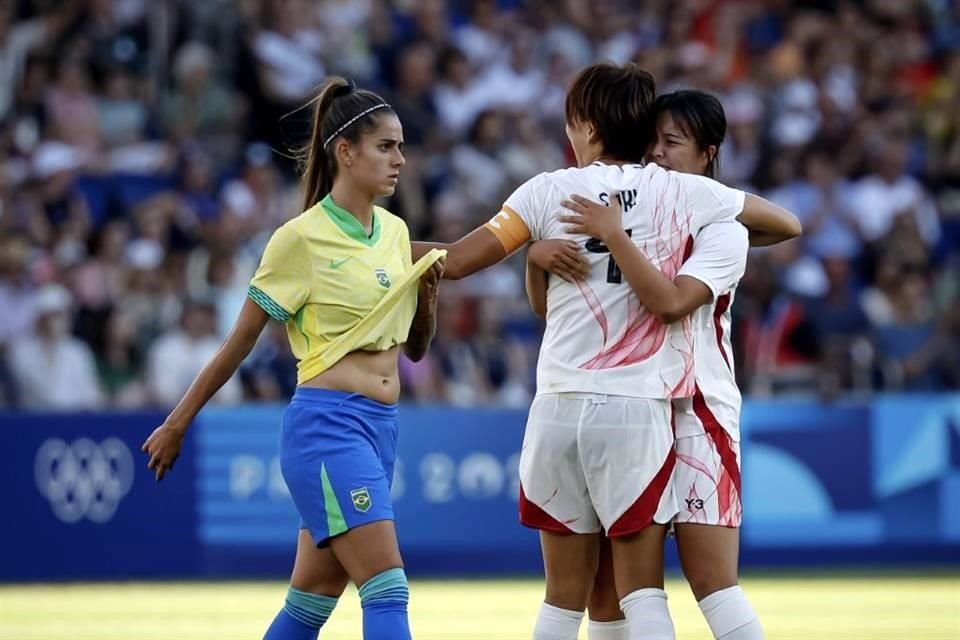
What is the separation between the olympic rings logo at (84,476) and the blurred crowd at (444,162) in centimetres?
38

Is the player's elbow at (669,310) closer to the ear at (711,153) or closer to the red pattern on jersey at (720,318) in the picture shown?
the red pattern on jersey at (720,318)

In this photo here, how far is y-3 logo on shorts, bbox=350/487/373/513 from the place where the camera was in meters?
5.60

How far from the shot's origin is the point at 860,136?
16625 millimetres

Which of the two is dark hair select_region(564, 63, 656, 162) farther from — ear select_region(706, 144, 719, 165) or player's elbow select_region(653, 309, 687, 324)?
player's elbow select_region(653, 309, 687, 324)

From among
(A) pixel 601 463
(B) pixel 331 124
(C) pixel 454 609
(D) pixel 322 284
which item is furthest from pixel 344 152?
(C) pixel 454 609

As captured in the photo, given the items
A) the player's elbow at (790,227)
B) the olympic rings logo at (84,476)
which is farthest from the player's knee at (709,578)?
the olympic rings logo at (84,476)

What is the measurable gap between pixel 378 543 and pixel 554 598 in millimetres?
639

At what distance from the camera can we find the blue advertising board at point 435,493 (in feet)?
41.6

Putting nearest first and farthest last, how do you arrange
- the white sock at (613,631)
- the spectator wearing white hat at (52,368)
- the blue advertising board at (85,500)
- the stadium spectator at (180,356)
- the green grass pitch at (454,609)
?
the white sock at (613,631) < the green grass pitch at (454,609) < the blue advertising board at (85,500) < the spectator wearing white hat at (52,368) < the stadium spectator at (180,356)

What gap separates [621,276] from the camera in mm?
5664

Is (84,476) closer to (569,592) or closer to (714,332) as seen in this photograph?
(569,592)

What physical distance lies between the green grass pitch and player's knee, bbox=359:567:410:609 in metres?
3.35

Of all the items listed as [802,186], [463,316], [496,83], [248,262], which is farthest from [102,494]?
[802,186]

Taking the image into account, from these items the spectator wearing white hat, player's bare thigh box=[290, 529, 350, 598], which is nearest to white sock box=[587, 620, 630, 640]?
player's bare thigh box=[290, 529, 350, 598]
